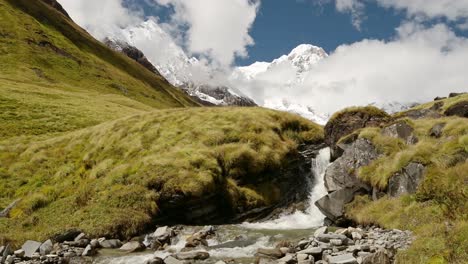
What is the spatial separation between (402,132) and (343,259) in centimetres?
2047

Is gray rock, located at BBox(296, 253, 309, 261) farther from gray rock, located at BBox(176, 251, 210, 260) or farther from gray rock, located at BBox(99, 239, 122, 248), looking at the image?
gray rock, located at BBox(99, 239, 122, 248)

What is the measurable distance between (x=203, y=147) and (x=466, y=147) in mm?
22984

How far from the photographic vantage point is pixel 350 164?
3506 centimetres

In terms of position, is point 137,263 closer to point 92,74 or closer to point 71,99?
point 71,99

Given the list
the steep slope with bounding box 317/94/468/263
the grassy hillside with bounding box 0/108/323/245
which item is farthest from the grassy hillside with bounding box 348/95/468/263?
the grassy hillside with bounding box 0/108/323/245

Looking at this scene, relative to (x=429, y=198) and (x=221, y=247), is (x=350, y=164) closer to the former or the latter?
(x=429, y=198)

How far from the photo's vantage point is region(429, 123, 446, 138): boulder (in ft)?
108

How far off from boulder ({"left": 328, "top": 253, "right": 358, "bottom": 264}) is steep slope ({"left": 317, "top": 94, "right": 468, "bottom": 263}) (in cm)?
207

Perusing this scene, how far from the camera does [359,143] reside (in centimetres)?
3600

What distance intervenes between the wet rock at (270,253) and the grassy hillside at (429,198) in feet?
21.8

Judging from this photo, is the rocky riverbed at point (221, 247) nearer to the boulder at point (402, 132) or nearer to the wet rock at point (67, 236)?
the wet rock at point (67, 236)

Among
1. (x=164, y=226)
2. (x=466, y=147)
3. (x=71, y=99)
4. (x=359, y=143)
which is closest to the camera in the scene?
(x=466, y=147)

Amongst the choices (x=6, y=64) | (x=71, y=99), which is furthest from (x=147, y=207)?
(x=6, y=64)

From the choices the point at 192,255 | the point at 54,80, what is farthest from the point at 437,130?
the point at 54,80
